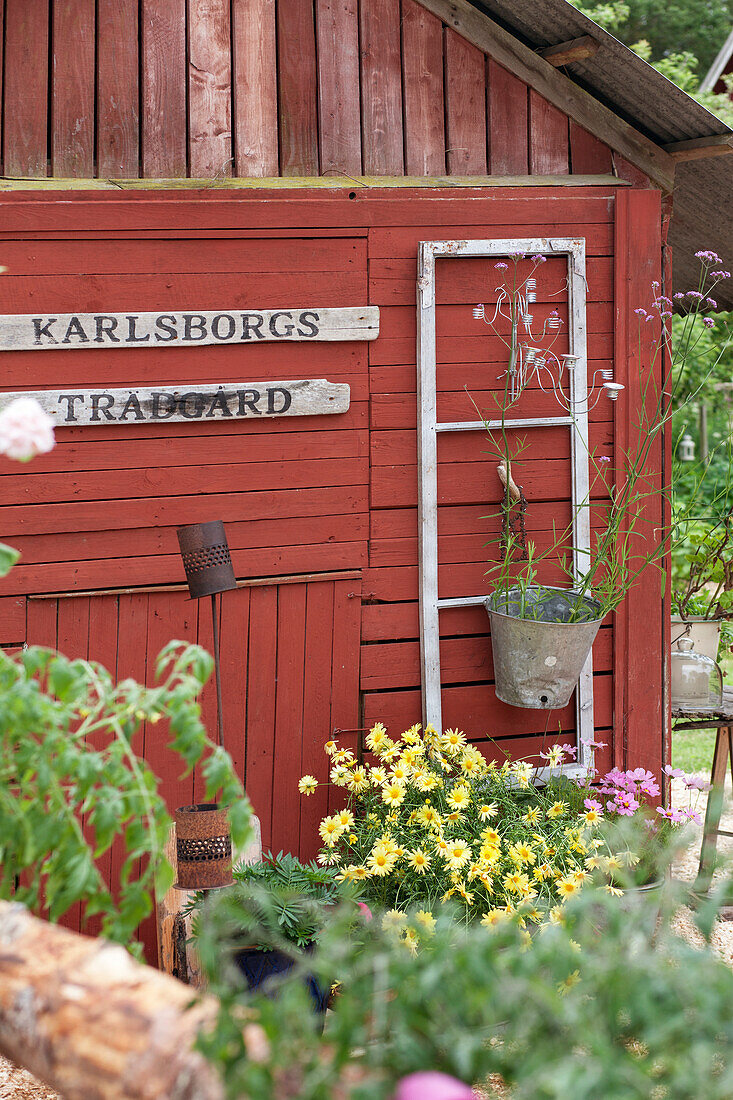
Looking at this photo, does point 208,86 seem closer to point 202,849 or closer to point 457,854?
point 202,849

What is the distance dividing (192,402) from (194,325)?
29 cm

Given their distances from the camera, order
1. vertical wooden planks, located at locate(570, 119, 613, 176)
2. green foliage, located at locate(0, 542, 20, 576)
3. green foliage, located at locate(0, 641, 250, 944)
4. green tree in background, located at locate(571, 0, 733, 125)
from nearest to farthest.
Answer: green foliage, located at locate(0, 641, 250, 944), green foliage, located at locate(0, 542, 20, 576), vertical wooden planks, located at locate(570, 119, 613, 176), green tree in background, located at locate(571, 0, 733, 125)

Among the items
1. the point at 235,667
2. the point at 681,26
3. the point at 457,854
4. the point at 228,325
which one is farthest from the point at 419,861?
the point at 681,26

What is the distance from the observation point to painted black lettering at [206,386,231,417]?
3.70 m

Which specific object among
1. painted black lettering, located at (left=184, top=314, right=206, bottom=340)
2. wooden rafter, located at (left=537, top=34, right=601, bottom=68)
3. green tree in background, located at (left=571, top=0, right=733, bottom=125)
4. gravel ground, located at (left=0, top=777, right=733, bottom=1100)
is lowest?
A: gravel ground, located at (left=0, top=777, right=733, bottom=1100)

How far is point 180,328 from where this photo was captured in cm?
365

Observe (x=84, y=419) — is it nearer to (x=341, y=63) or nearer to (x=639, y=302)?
(x=341, y=63)

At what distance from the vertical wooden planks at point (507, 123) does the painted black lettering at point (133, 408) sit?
1740 millimetres

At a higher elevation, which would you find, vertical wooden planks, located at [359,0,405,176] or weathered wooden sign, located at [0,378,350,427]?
vertical wooden planks, located at [359,0,405,176]

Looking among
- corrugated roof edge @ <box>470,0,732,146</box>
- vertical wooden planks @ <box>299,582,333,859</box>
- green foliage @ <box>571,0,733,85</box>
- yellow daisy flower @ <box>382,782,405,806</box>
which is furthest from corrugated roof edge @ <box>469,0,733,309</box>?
green foliage @ <box>571,0,733,85</box>

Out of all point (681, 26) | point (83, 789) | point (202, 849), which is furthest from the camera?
point (681, 26)

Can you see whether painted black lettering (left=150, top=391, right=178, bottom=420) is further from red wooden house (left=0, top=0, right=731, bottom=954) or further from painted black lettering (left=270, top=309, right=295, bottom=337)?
painted black lettering (left=270, top=309, right=295, bottom=337)

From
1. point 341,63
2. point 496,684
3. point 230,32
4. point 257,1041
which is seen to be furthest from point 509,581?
point 257,1041

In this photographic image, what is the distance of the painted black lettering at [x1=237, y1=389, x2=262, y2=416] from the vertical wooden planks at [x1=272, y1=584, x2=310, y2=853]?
699mm
